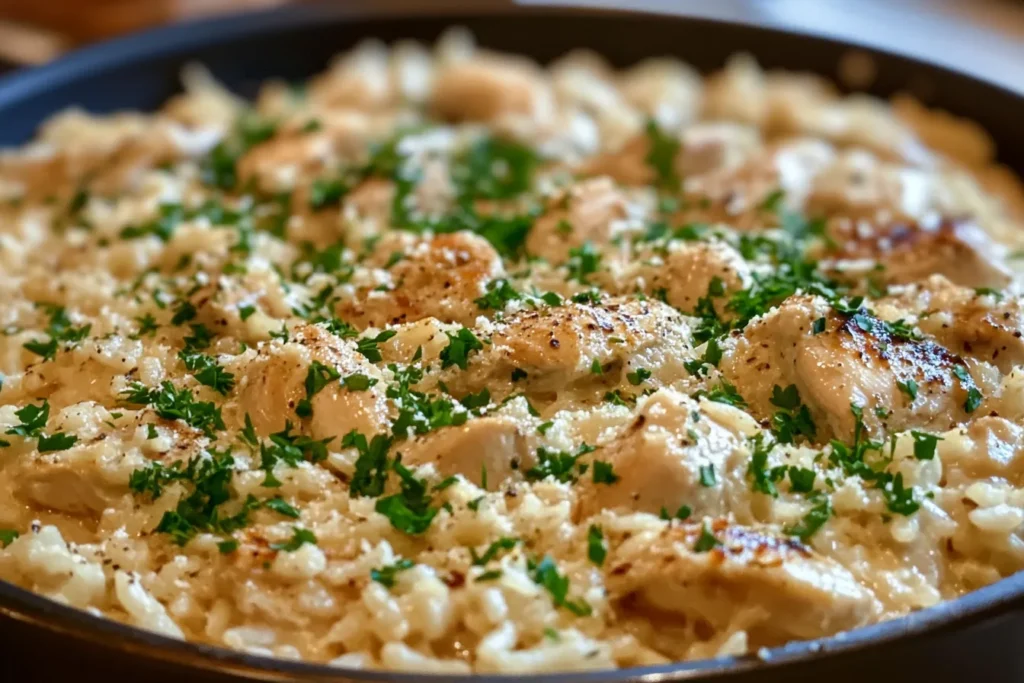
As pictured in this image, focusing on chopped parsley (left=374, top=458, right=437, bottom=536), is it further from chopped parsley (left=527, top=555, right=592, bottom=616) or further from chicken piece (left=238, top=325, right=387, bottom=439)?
chopped parsley (left=527, top=555, right=592, bottom=616)

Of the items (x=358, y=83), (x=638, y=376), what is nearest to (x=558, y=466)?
(x=638, y=376)

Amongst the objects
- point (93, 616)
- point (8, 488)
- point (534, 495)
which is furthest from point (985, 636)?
point (8, 488)

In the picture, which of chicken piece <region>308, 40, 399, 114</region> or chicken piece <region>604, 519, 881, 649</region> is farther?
chicken piece <region>308, 40, 399, 114</region>

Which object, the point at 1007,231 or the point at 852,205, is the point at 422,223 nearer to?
the point at 852,205

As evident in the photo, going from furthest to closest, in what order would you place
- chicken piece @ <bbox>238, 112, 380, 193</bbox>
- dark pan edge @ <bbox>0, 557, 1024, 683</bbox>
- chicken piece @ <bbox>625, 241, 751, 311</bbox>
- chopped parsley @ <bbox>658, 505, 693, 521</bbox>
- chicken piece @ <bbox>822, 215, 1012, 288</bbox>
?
chicken piece @ <bbox>238, 112, 380, 193</bbox> → chicken piece @ <bbox>822, 215, 1012, 288</bbox> → chicken piece @ <bbox>625, 241, 751, 311</bbox> → chopped parsley @ <bbox>658, 505, 693, 521</bbox> → dark pan edge @ <bbox>0, 557, 1024, 683</bbox>

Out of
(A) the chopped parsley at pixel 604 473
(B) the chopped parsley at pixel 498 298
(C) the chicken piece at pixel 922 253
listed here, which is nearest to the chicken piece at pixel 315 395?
(B) the chopped parsley at pixel 498 298

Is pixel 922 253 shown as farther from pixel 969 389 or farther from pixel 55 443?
pixel 55 443

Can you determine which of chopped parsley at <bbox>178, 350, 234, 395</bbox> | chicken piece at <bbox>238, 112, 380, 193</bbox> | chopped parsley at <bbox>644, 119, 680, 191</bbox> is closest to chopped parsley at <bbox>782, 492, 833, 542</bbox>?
chopped parsley at <bbox>178, 350, 234, 395</bbox>
